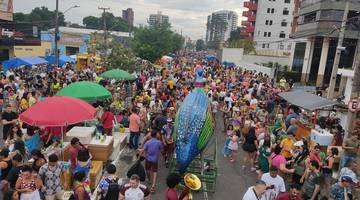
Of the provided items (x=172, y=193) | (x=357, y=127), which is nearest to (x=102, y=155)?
(x=172, y=193)

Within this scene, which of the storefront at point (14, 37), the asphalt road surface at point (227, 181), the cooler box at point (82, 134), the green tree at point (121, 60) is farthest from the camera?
the storefront at point (14, 37)

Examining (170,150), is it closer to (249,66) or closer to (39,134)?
(39,134)

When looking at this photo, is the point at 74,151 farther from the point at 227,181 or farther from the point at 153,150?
the point at 227,181

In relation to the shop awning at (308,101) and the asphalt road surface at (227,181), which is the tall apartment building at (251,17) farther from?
the asphalt road surface at (227,181)

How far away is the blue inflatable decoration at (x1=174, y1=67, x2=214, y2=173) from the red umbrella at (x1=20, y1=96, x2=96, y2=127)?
8.07ft

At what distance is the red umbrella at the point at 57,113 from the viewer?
7.98 metres

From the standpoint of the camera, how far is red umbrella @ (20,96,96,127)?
7.98 m

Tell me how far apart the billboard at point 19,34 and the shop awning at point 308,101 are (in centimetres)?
2735

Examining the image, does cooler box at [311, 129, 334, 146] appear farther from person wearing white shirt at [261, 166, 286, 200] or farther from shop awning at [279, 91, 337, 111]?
person wearing white shirt at [261, 166, 286, 200]

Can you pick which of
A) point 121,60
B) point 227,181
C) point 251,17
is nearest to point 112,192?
point 227,181

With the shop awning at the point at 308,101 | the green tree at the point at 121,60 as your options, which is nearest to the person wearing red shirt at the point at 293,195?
the shop awning at the point at 308,101

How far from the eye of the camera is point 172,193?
616 cm

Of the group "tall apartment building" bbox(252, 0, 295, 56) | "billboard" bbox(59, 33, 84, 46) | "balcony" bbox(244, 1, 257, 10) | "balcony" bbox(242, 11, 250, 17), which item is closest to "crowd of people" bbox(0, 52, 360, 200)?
"billboard" bbox(59, 33, 84, 46)

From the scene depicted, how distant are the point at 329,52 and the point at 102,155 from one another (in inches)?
1315
